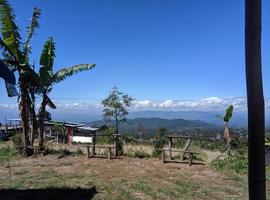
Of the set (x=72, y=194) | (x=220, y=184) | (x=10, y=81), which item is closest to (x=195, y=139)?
(x=220, y=184)

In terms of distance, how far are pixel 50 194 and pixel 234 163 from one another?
638 centimetres

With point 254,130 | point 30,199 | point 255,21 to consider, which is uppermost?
point 255,21

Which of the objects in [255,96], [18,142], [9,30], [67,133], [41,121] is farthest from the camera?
[67,133]

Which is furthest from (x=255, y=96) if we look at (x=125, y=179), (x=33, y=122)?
(x=33, y=122)

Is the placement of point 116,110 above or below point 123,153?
above

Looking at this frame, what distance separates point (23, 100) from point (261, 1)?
14.2 meters

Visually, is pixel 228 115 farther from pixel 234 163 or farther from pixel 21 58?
pixel 21 58

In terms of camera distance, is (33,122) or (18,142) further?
(18,142)

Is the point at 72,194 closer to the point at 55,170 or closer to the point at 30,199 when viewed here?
the point at 30,199

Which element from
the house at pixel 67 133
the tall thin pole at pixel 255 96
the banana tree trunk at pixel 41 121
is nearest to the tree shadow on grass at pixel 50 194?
the banana tree trunk at pixel 41 121

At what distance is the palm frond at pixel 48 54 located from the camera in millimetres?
14570

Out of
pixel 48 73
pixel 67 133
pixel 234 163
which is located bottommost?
pixel 234 163

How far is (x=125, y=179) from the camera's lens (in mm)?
10320

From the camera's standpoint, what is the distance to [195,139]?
1800cm
